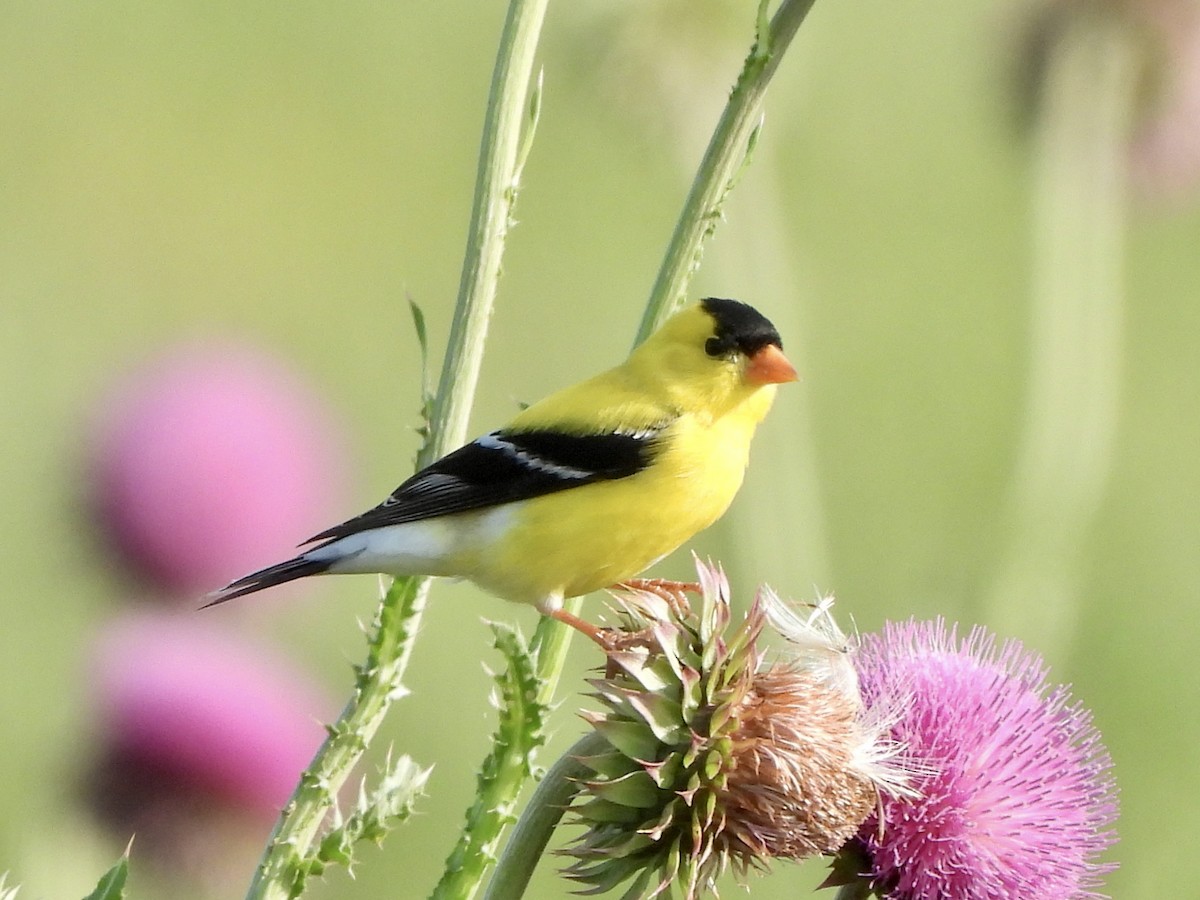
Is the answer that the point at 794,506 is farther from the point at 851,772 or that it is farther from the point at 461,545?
the point at 851,772

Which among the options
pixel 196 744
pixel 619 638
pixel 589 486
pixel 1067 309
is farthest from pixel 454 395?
pixel 1067 309

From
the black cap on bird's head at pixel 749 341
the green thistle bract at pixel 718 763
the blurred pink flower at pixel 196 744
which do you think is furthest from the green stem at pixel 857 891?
the blurred pink flower at pixel 196 744

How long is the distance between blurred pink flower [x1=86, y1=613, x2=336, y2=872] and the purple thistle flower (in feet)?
5.07

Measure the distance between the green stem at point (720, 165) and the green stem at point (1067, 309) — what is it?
6.02 feet

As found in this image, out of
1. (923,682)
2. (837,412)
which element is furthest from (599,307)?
(923,682)

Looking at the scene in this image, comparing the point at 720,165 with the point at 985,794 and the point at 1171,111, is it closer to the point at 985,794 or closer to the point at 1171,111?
the point at 985,794

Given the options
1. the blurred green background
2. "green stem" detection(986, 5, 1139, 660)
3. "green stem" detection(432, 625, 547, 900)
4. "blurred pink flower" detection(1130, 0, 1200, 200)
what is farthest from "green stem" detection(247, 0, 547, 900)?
"blurred pink flower" detection(1130, 0, 1200, 200)

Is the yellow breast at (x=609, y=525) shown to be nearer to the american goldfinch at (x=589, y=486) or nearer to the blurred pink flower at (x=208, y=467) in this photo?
the american goldfinch at (x=589, y=486)

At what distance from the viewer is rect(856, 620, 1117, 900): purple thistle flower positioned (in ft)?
5.75

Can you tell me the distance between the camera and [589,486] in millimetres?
2242

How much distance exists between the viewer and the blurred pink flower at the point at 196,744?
3104 millimetres

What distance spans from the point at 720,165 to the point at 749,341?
728mm

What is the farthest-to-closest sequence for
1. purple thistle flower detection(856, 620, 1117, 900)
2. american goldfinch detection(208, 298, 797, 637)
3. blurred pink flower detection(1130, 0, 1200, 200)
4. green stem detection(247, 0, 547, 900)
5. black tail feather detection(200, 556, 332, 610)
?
blurred pink flower detection(1130, 0, 1200, 200)
american goldfinch detection(208, 298, 797, 637)
black tail feather detection(200, 556, 332, 610)
purple thistle flower detection(856, 620, 1117, 900)
green stem detection(247, 0, 547, 900)

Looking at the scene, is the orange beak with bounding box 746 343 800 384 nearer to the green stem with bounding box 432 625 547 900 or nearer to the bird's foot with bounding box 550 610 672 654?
the bird's foot with bounding box 550 610 672 654
